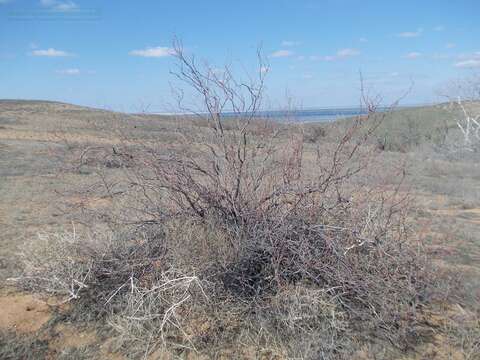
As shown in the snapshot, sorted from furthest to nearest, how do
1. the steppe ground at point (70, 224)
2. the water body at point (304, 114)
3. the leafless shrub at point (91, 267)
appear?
the water body at point (304, 114), the leafless shrub at point (91, 267), the steppe ground at point (70, 224)

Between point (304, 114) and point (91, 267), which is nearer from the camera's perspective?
point (91, 267)

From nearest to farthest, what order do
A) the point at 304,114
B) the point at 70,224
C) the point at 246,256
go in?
the point at 246,256 → the point at 304,114 → the point at 70,224

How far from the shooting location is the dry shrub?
4203 mm

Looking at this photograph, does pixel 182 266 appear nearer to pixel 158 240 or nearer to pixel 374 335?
pixel 158 240

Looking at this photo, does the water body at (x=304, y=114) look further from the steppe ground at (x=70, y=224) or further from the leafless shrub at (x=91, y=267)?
the leafless shrub at (x=91, y=267)

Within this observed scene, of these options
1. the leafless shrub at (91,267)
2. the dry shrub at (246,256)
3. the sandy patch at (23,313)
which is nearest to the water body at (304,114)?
the dry shrub at (246,256)

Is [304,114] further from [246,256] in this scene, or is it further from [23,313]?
[23,313]

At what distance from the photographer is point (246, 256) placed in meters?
4.50

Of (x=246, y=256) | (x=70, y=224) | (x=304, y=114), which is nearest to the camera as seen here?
(x=246, y=256)

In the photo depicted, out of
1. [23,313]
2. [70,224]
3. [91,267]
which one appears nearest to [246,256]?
[91,267]

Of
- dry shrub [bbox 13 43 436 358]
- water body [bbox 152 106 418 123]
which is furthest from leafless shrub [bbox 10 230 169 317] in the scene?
water body [bbox 152 106 418 123]

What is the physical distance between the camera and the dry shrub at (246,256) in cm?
420

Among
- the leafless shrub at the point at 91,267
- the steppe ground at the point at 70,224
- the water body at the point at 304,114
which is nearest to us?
the steppe ground at the point at 70,224

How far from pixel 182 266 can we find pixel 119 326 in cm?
76
